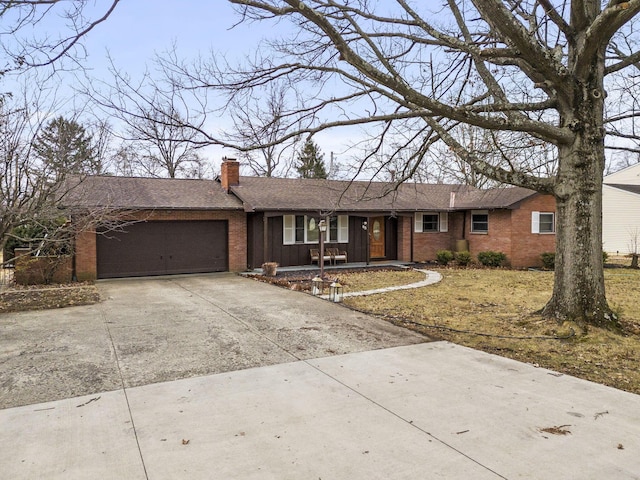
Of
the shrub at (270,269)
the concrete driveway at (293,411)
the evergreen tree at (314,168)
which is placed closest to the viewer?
the concrete driveway at (293,411)

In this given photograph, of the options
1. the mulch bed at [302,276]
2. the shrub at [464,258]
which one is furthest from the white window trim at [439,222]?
the mulch bed at [302,276]

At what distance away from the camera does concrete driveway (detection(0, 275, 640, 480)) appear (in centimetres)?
319

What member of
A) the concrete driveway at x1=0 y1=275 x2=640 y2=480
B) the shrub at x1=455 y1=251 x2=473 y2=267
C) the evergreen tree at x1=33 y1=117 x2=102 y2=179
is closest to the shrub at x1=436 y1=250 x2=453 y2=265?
the shrub at x1=455 y1=251 x2=473 y2=267

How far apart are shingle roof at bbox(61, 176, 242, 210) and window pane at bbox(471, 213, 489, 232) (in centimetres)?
1058

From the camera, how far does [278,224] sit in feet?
56.7

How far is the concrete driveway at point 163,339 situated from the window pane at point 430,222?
11018 mm

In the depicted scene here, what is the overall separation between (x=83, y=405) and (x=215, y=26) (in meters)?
6.05

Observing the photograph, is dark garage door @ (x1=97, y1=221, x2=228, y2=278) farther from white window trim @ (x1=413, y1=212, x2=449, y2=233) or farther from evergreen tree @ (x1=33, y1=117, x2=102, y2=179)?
white window trim @ (x1=413, y1=212, x2=449, y2=233)

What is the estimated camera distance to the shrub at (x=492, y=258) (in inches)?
706

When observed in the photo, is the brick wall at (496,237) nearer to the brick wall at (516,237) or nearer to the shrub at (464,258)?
the brick wall at (516,237)

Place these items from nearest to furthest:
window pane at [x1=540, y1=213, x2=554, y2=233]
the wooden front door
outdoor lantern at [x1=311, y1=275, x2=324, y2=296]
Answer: outdoor lantern at [x1=311, y1=275, x2=324, y2=296]
window pane at [x1=540, y1=213, x2=554, y2=233]
the wooden front door

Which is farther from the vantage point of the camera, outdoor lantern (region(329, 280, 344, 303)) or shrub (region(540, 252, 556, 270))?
shrub (region(540, 252, 556, 270))

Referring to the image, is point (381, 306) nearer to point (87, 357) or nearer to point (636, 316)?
point (636, 316)

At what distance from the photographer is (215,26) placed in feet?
24.1
